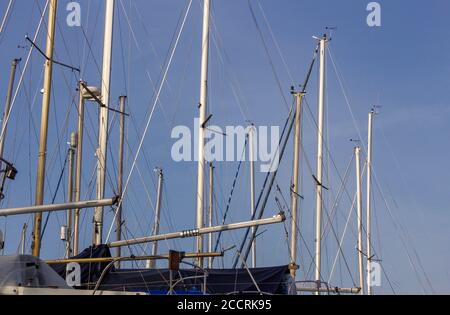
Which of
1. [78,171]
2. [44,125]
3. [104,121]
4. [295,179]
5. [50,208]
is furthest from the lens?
A: [78,171]

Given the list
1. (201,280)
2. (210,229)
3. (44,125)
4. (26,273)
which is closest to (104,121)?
(44,125)

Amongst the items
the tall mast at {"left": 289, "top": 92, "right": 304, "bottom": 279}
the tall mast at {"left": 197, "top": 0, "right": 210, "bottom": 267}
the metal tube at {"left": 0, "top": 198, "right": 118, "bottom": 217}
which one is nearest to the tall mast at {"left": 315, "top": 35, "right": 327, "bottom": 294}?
the tall mast at {"left": 289, "top": 92, "right": 304, "bottom": 279}

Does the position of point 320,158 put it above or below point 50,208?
above

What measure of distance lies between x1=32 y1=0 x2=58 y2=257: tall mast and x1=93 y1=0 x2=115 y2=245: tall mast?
230cm

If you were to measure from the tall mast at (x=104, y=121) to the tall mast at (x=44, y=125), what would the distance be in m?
2.30

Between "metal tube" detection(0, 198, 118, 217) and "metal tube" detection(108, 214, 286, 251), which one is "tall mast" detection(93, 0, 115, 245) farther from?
"metal tube" detection(0, 198, 118, 217)

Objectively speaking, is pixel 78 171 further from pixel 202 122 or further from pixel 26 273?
pixel 26 273

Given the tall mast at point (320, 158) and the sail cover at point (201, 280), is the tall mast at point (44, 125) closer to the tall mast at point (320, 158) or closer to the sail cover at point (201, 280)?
the sail cover at point (201, 280)

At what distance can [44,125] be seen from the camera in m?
28.2

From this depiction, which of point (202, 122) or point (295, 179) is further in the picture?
point (295, 179)

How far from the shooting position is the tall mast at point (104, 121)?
29.4 m

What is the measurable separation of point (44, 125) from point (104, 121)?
2760mm
